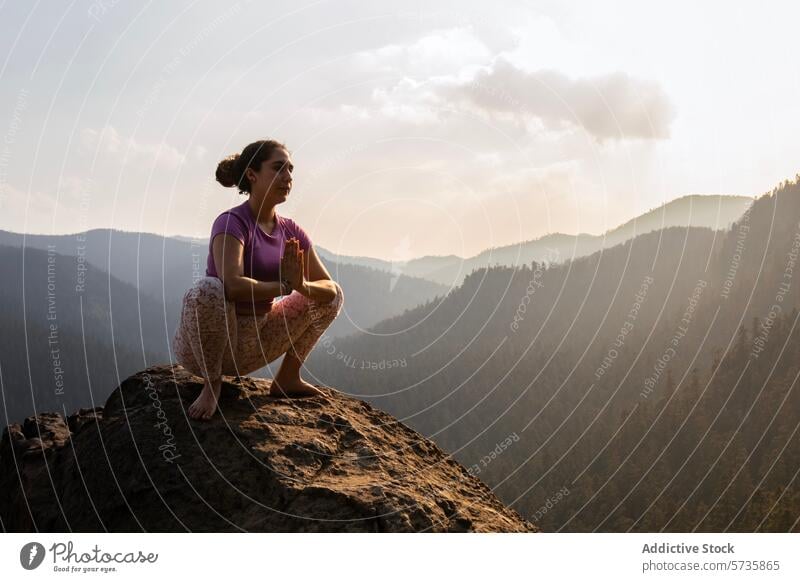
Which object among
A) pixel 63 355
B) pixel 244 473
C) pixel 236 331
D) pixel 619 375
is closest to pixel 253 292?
pixel 236 331

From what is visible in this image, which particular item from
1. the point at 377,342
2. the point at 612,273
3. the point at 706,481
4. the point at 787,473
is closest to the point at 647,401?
the point at 706,481

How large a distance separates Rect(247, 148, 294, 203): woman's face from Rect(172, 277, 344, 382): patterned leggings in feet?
3.21

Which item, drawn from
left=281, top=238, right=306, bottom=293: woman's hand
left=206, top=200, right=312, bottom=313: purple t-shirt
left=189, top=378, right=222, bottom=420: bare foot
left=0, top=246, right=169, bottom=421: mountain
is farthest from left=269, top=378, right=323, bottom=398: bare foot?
left=0, top=246, right=169, bottom=421: mountain

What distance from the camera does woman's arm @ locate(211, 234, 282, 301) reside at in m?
6.45

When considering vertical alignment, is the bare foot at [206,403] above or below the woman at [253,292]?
below

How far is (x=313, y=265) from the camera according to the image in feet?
25.1

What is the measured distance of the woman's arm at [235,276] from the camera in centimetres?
645

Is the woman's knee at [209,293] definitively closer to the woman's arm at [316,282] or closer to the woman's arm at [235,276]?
the woman's arm at [235,276]

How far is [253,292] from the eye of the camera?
6461mm

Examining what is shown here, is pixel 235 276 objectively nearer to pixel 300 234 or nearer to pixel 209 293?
pixel 209 293

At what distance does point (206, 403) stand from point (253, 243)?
155 centimetres

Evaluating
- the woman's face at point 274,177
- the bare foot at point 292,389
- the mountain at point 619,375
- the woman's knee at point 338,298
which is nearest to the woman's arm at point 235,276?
→ the woman's face at point 274,177
